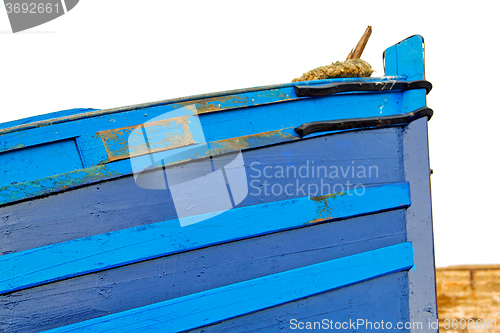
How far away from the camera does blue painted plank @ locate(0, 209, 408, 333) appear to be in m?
1.04

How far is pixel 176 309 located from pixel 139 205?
44cm

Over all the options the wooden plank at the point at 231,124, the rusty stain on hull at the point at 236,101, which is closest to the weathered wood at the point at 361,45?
the wooden plank at the point at 231,124

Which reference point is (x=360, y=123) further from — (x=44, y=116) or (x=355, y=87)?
(x=44, y=116)

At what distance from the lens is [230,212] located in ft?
3.73

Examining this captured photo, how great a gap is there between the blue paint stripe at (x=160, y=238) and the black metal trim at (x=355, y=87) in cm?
46

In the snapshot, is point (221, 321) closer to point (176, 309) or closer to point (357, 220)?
point (176, 309)

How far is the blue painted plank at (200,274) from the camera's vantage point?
104 cm

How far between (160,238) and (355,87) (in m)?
1.07

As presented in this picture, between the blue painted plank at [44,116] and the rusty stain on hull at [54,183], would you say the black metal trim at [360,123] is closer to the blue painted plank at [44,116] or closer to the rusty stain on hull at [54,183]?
the rusty stain on hull at [54,183]

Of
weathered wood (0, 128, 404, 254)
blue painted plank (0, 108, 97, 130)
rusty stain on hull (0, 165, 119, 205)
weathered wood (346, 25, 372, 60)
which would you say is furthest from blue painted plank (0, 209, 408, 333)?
weathered wood (346, 25, 372, 60)

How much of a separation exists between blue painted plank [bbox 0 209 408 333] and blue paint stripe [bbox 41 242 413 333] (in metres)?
0.03

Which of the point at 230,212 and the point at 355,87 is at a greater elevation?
the point at 355,87

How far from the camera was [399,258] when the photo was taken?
132 cm

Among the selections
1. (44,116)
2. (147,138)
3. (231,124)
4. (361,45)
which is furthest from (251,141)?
(361,45)
